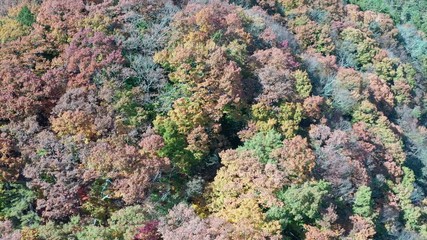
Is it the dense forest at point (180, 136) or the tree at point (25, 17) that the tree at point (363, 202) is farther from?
the tree at point (25, 17)

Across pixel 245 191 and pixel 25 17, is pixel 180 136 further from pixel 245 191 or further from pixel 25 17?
pixel 25 17

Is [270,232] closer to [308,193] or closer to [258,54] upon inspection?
→ [308,193]

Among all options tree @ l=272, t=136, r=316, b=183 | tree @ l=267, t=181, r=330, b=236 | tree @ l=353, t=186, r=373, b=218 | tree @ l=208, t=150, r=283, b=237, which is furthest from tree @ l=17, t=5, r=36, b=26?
tree @ l=353, t=186, r=373, b=218

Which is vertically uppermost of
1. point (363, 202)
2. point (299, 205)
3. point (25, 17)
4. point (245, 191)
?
point (25, 17)

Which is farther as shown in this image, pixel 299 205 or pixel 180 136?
pixel 180 136

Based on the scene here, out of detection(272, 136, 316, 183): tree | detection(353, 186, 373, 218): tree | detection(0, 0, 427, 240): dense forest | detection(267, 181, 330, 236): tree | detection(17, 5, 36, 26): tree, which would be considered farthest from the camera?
detection(17, 5, 36, 26): tree

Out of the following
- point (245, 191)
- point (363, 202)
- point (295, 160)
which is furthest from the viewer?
point (363, 202)

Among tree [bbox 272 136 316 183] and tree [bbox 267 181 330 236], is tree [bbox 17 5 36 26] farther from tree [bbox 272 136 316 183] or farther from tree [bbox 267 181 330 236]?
tree [bbox 267 181 330 236]

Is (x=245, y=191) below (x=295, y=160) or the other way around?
below

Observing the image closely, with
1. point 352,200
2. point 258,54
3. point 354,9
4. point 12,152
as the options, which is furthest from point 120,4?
point 354,9

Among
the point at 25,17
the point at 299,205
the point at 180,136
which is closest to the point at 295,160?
the point at 299,205
